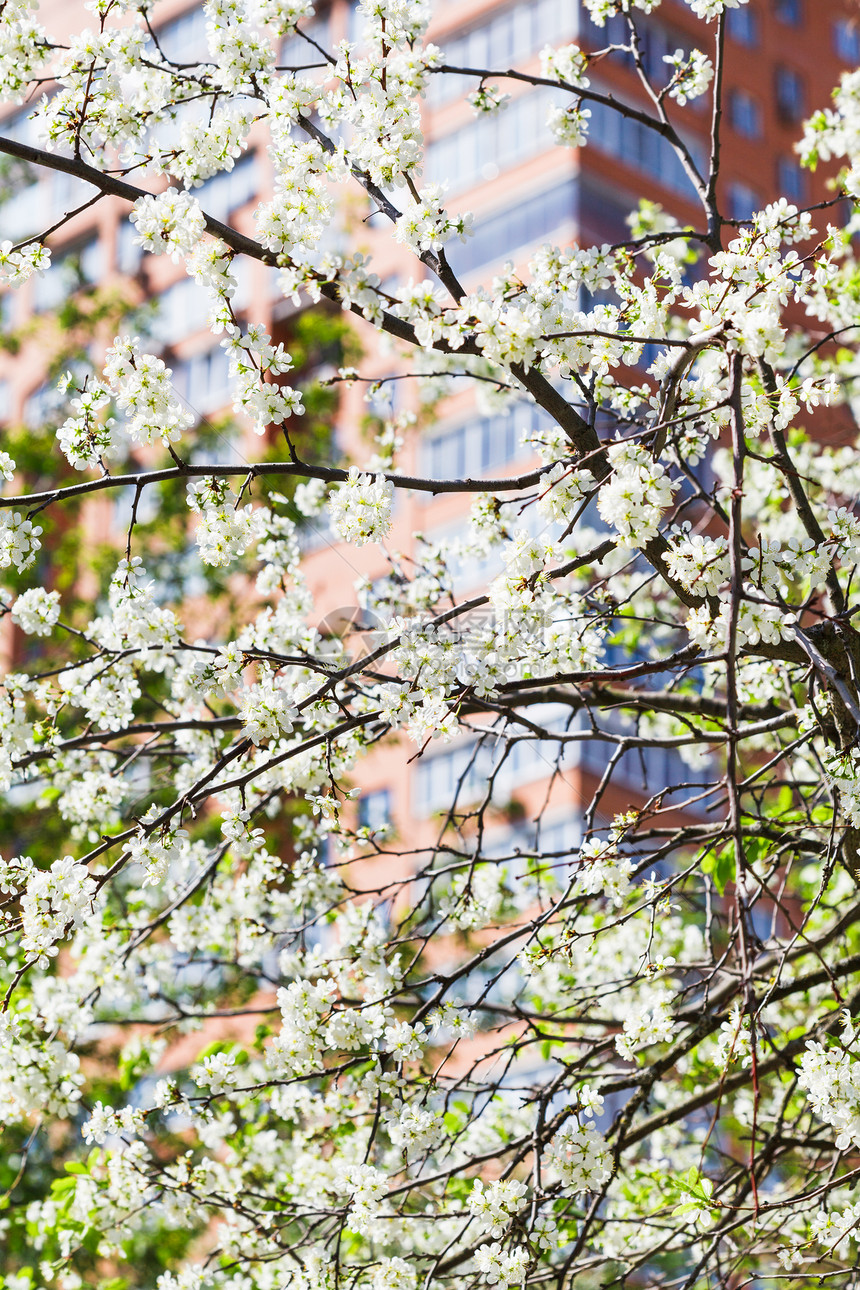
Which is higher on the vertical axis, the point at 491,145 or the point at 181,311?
the point at 181,311

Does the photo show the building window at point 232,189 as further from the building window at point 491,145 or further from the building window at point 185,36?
the building window at point 491,145

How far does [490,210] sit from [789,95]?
8.95 meters

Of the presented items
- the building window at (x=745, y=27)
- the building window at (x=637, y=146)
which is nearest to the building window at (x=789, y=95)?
the building window at (x=745, y=27)

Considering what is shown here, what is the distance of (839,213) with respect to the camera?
15305mm

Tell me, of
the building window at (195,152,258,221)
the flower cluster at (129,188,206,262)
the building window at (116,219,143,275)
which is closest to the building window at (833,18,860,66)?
the building window at (195,152,258,221)

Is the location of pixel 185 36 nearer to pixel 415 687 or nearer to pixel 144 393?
pixel 144 393

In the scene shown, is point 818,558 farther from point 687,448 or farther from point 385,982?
point 385,982

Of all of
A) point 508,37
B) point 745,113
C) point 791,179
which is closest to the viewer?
point 508,37

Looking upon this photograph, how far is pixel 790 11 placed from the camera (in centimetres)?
3097

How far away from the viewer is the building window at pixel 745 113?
28.8m

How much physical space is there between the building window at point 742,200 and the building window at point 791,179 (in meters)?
0.89

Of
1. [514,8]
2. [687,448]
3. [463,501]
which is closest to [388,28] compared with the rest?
[687,448]

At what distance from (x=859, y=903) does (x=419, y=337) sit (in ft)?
7.95

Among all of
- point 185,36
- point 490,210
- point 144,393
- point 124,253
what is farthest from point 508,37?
point 144,393
